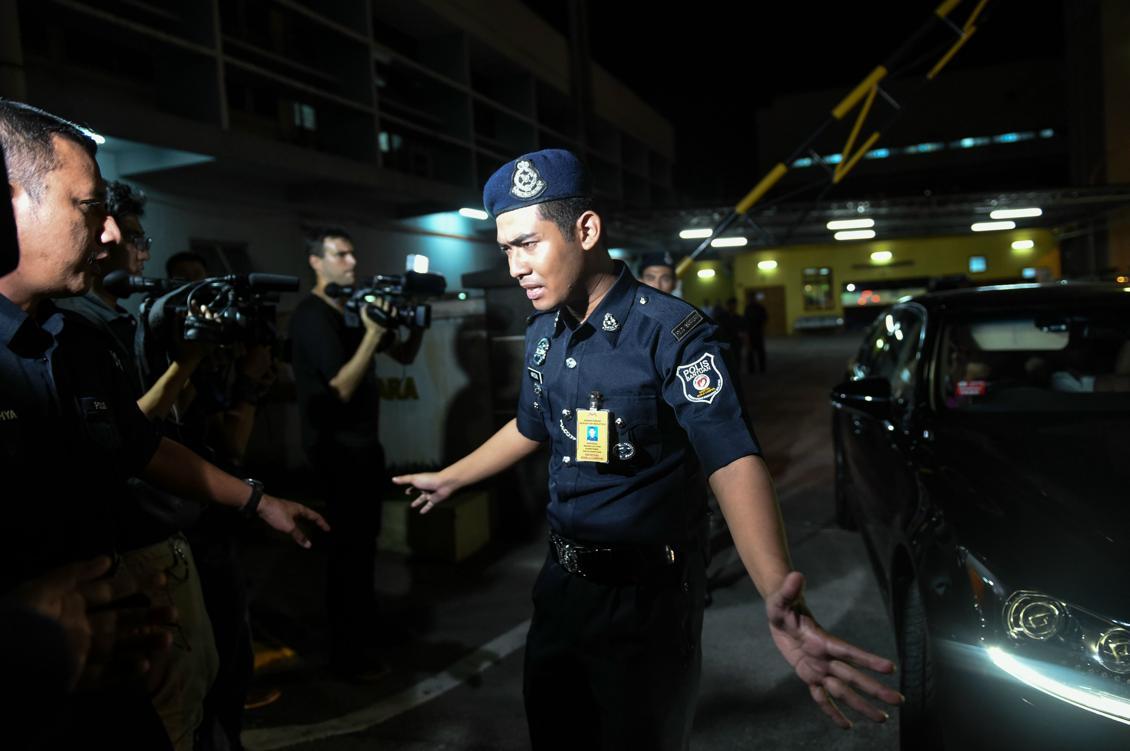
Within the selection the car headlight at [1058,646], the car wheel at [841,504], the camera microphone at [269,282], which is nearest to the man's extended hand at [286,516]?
the camera microphone at [269,282]

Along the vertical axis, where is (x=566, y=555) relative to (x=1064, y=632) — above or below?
above

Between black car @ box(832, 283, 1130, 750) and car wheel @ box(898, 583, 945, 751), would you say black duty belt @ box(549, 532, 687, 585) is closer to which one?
black car @ box(832, 283, 1130, 750)

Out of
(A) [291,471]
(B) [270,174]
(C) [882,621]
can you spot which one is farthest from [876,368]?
(B) [270,174]

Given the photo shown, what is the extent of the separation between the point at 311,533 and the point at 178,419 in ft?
8.88

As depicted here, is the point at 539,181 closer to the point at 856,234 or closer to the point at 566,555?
the point at 566,555

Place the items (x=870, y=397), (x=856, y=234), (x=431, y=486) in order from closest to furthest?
1. (x=431, y=486)
2. (x=870, y=397)
3. (x=856, y=234)

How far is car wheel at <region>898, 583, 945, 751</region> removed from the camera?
7.31 feet

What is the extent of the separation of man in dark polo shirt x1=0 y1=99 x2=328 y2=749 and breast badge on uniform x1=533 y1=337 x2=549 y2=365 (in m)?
1.02

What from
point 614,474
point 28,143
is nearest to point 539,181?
point 614,474

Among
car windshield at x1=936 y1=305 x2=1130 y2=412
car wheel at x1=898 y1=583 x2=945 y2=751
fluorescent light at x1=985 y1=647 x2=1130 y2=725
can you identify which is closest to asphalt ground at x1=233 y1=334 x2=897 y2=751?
car wheel at x1=898 y1=583 x2=945 y2=751

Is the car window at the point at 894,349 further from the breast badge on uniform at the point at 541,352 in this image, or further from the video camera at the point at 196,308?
the video camera at the point at 196,308

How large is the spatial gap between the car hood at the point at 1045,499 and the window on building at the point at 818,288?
28152mm

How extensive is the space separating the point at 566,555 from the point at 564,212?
0.86 m

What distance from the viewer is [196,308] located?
251 centimetres
